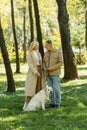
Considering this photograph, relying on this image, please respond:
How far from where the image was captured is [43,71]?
45.9ft

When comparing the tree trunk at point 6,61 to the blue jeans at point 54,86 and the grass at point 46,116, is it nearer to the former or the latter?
the grass at point 46,116

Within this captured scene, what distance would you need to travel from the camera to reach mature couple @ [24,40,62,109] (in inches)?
542

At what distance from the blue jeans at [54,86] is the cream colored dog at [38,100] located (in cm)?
26

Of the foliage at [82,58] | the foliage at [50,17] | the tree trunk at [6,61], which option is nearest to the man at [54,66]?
the tree trunk at [6,61]

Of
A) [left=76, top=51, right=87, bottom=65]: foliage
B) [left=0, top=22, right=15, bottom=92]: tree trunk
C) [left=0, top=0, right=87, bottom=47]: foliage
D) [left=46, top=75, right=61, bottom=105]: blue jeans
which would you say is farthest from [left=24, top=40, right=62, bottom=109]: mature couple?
[left=76, top=51, right=87, bottom=65]: foliage

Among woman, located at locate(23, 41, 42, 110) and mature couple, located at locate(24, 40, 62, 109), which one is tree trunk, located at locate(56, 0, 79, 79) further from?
woman, located at locate(23, 41, 42, 110)

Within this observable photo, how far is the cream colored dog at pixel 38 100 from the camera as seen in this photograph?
13547 millimetres

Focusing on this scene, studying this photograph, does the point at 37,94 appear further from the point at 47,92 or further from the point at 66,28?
the point at 66,28

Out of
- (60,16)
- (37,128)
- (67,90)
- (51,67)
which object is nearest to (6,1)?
(60,16)

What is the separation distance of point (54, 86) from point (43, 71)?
570 mm

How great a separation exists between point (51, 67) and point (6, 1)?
28.0m

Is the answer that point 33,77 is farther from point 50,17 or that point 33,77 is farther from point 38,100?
point 50,17

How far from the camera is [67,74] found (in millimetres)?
25344

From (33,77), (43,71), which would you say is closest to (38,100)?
(33,77)
